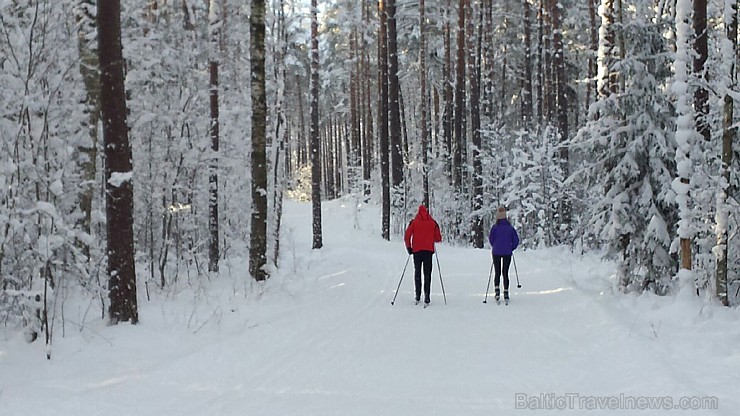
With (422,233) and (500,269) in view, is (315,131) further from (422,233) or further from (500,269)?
(500,269)

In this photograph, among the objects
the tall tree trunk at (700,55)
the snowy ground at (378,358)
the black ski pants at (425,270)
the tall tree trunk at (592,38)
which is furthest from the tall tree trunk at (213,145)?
the tall tree trunk at (592,38)

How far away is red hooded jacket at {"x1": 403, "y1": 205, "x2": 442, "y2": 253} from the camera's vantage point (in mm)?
12711

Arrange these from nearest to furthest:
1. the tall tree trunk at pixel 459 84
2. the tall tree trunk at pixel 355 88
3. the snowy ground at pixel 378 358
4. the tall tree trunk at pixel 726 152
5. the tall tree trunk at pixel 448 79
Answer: the snowy ground at pixel 378 358 → the tall tree trunk at pixel 726 152 → the tall tree trunk at pixel 459 84 → the tall tree trunk at pixel 448 79 → the tall tree trunk at pixel 355 88

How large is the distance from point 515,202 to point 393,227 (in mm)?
7699

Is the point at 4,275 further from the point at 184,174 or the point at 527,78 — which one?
the point at 527,78

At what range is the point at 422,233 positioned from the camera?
1271cm

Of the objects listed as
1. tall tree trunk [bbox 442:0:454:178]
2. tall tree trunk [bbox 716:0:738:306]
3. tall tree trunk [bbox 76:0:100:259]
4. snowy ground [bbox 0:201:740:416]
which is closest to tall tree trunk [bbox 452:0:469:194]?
tall tree trunk [bbox 442:0:454:178]

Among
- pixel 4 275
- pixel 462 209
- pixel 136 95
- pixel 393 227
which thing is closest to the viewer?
pixel 4 275

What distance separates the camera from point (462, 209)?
28.9m

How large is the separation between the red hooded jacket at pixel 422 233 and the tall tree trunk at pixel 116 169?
5840 millimetres

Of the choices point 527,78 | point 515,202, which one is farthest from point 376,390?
point 527,78

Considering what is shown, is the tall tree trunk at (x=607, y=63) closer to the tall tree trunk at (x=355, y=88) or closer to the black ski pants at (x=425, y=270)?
the black ski pants at (x=425, y=270)

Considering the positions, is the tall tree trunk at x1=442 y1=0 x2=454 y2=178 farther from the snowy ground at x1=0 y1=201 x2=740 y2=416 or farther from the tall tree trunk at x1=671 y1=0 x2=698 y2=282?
the tall tree trunk at x1=671 y1=0 x2=698 y2=282

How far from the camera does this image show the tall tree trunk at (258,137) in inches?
512
